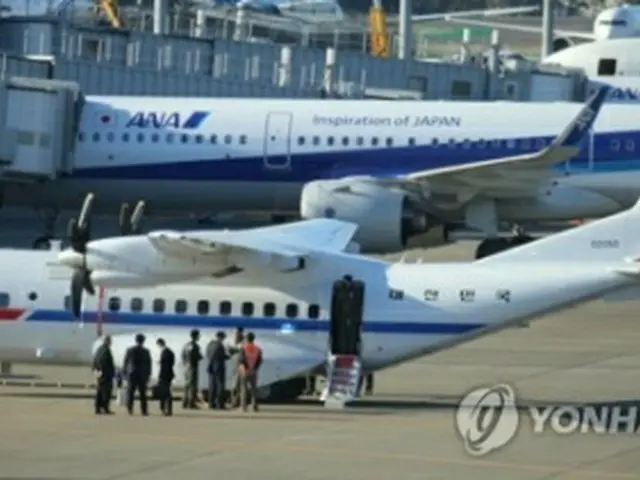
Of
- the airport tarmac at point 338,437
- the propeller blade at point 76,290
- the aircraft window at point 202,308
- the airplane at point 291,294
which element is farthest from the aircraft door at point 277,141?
the propeller blade at point 76,290

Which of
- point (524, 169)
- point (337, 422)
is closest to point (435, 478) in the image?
point (337, 422)

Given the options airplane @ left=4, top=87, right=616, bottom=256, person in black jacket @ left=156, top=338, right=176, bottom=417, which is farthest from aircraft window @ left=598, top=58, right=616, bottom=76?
person in black jacket @ left=156, top=338, right=176, bottom=417

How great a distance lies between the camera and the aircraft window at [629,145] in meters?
51.8

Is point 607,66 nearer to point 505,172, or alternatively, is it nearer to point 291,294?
point 505,172

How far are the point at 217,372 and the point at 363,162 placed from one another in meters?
19.8

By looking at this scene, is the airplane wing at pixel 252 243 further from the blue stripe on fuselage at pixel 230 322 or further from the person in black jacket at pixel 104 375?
the person in black jacket at pixel 104 375

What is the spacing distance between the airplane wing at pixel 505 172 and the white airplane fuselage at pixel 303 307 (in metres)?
16.5

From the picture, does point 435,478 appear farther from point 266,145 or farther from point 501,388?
point 266,145

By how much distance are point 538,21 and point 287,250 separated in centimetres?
13798

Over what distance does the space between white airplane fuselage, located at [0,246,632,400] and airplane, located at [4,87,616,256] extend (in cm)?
1789

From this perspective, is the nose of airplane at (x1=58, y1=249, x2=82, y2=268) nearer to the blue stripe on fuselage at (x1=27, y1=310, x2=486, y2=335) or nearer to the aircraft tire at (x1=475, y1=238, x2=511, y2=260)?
the blue stripe on fuselage at (x1=27, y1=310, x2=486, y2=335)

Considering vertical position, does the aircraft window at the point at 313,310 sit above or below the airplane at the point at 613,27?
below

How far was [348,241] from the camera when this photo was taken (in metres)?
35.9

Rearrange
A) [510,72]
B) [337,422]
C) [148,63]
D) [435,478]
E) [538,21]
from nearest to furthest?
1. [435,478]
2. [337,422]
3. [148,63]
4. [510,72]
5. [538,21]
